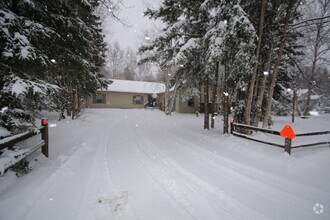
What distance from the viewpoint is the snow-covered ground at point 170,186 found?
3.17m

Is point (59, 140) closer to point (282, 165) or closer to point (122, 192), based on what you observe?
point (122, 192)

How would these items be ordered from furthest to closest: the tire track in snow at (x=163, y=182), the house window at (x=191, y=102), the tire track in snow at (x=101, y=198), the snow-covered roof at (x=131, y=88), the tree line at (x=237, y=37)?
the snow-covered roof at (x=131, y=88) < the house window at (x=191, y=102) < the tree line at (x=237, y=37) < the tire track in snow at (x=163, y=182) < the tire track in snow at (x=101, y=198)

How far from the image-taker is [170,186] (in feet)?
13.3

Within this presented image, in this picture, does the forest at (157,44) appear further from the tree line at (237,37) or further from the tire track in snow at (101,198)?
the tire track in snow at (101,198)

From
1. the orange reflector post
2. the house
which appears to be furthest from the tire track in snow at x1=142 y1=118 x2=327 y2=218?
the house

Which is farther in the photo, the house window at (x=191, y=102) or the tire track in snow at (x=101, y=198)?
the house window at (x=191, y=102)

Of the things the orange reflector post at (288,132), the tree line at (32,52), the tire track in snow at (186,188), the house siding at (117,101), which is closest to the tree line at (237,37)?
the orange reflector post at (288,132)

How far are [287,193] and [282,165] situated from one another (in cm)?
171

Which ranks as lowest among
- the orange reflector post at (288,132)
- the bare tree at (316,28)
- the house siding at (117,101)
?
the orange reflector post at (288,132)

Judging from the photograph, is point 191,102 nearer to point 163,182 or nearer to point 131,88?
point 131,88

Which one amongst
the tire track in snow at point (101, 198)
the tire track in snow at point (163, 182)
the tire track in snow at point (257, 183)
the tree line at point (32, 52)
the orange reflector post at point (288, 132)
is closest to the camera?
the tire track in snow at point (101, 198)

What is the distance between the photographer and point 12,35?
4.64m

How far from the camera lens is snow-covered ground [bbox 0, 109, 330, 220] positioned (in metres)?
3.17

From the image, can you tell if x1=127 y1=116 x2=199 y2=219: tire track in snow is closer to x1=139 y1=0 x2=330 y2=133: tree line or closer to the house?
x1=139 y1=0 x2=330 y2=133: tree line
